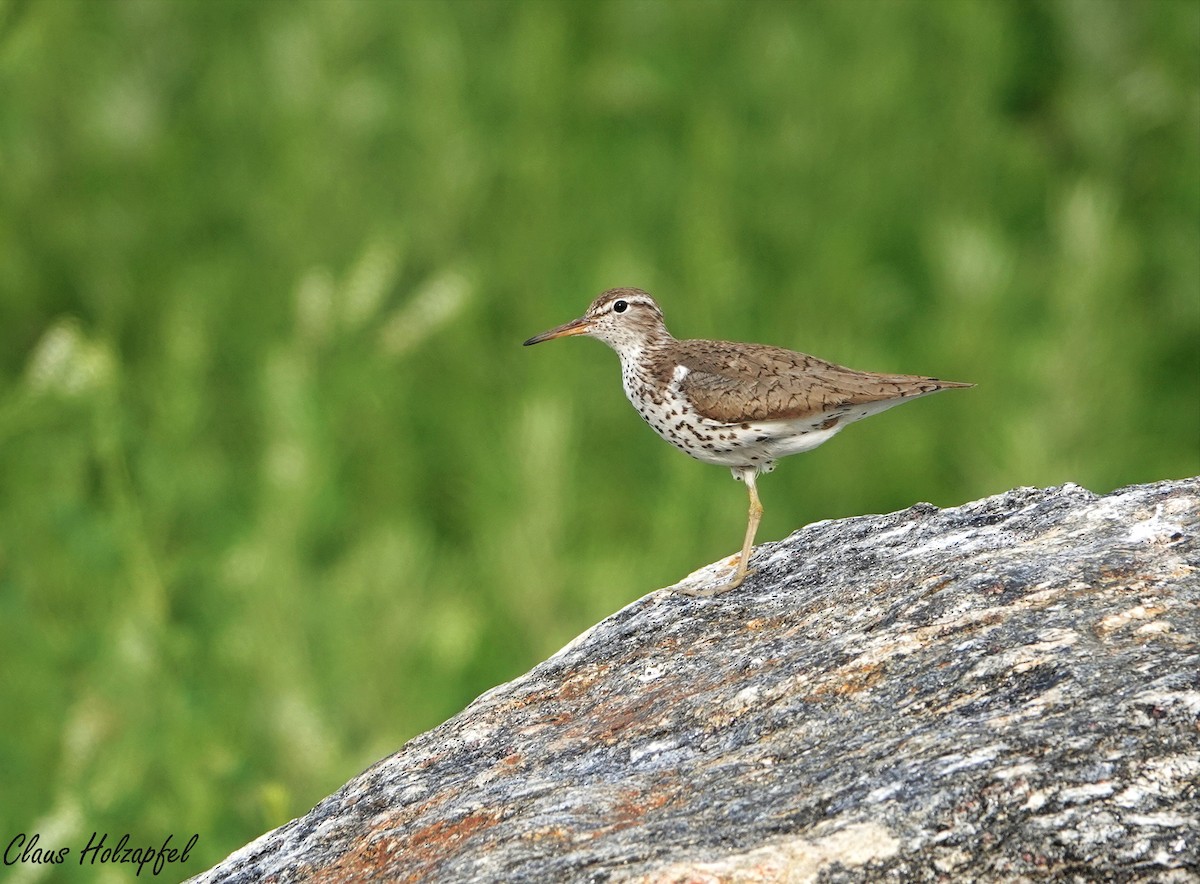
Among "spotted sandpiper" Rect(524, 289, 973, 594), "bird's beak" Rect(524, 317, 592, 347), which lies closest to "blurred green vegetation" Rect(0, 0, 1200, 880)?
"bird's beak" Rect(524, 317, 592, 347)

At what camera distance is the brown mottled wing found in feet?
21.8

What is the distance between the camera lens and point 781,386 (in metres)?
6.84

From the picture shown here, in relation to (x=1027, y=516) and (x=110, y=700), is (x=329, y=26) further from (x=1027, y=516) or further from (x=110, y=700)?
(x=1027, y=516)

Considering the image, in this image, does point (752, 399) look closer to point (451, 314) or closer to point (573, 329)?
point (573, 329)

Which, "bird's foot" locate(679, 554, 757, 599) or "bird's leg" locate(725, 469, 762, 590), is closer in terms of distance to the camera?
"bird's foot" locate(679, 554, 757, 599)

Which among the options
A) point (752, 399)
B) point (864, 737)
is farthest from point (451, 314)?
point (864, 737)

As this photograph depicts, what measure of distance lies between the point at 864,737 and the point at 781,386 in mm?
2562

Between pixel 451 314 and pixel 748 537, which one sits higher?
pixel 451 314

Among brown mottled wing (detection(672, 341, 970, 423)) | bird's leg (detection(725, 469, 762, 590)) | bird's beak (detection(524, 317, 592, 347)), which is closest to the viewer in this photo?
bird's leg (detection(725, 469, 762, 590))

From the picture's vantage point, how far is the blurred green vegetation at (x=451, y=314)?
9375 mm

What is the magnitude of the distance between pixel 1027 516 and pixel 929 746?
1.52m
